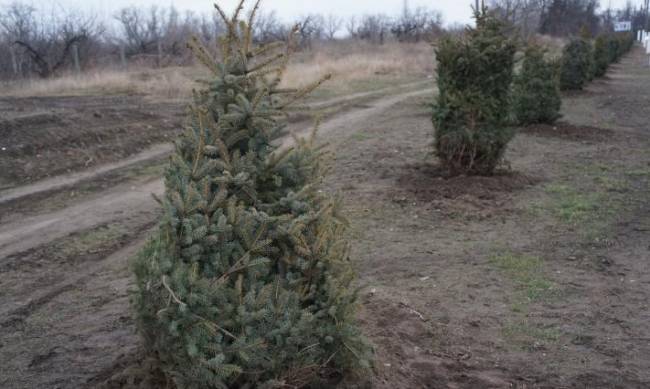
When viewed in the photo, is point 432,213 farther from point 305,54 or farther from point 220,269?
point 305,54

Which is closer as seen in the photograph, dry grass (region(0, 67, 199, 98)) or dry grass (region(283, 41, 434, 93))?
dry grass (region(0, 67, 199, 98))

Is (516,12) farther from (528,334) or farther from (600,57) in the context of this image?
(528,334)

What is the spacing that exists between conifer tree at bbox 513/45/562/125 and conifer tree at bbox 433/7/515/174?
17.0ft

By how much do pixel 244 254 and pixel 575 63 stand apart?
1889 cm

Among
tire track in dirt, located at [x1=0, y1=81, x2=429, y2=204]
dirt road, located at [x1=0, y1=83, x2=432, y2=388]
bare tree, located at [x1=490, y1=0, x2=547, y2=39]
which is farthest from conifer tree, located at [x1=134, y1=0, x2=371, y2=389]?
bare tree, located at [x1=490, y1=0, x2=547, y2=39]

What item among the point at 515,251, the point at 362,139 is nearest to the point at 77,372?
the point at 515,251

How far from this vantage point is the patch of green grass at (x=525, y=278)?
462cm

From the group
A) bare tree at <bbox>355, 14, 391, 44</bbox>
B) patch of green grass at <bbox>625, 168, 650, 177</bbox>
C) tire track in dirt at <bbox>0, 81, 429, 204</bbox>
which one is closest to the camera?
patch of green grass at <bbox>625, 168, 650, 177</bbox>

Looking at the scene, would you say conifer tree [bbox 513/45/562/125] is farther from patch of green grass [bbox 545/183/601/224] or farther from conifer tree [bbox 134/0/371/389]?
conifer tree [bbox 134/0/371/389]

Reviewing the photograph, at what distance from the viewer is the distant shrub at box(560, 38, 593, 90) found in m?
19.1

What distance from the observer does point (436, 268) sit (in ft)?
17.5

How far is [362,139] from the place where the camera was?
1202 centimetres

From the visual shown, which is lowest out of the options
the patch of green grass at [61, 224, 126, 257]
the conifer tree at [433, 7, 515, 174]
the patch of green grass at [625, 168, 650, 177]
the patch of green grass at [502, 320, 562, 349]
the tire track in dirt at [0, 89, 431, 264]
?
the patch of green grass at [502, 320, 562, 349]

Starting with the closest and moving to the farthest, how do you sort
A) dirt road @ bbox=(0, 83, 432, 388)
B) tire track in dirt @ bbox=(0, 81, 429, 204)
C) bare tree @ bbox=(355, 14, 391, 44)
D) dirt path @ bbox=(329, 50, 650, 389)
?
dirt path @ bbox=(329, 50, 650, 389) < dirt road @ bbox=(0, 83, 432, 388) < tire track in dirt @ bbox=(0, 81, 429, 204) < bare tree @ bbox=(355, 14, 391, 44)
